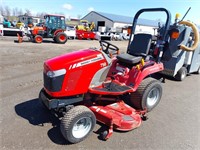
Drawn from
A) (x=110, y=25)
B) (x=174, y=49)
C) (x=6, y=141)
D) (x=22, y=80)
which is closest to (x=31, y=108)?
(x=6, y=141)

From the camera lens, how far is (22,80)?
5098 millimetres

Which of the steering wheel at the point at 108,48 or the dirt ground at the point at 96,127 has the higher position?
the steering wheel at the point at 108,48

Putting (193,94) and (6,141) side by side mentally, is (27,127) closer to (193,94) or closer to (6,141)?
(6,141)

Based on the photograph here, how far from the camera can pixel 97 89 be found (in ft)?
9.76

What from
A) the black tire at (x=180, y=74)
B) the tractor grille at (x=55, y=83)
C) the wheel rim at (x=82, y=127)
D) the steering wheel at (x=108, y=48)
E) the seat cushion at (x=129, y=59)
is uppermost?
the steering wheel at (x=108, y=48)

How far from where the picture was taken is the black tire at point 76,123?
2.50 metres

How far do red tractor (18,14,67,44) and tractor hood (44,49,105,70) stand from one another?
11.4 meters

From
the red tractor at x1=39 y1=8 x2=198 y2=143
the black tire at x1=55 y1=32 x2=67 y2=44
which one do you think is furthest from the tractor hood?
the black tire at x1=55 y1=32 x2=67 y2=44

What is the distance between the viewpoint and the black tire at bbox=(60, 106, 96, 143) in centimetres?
250

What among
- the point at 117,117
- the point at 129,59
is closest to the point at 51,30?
the point at 129,59

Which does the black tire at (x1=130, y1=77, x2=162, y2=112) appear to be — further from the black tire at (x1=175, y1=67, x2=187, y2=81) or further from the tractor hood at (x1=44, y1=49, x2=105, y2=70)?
the black tire at (x1=175, y1=67, x2=187, y2=81)

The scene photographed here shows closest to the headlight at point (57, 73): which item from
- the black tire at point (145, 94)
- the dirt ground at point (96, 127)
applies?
the dirt ground at point (96, 127)

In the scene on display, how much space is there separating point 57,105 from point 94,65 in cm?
84

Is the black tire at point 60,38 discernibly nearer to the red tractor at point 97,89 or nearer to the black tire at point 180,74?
the black tire at point 180,74
